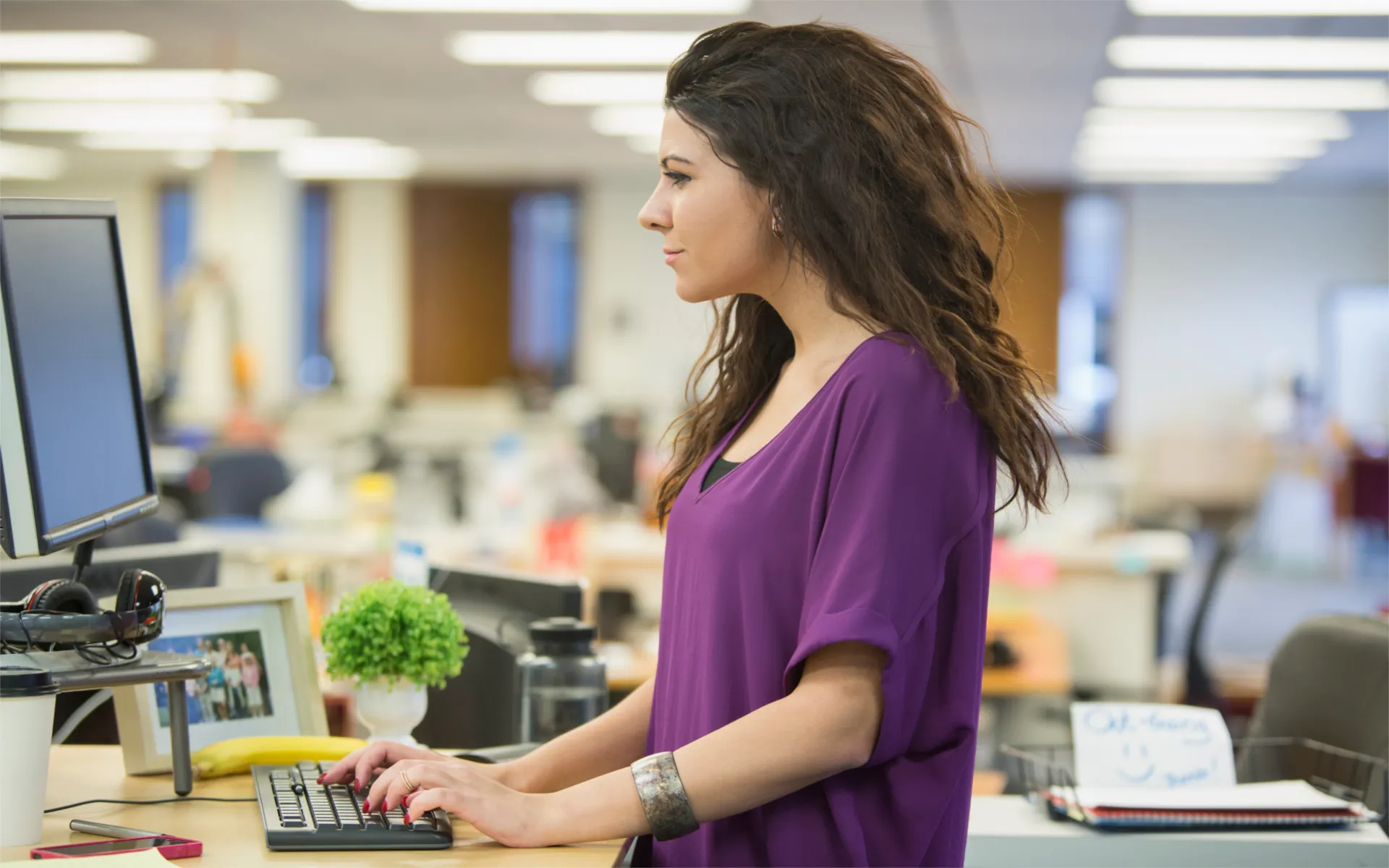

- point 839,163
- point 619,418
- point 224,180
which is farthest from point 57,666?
point 224,180

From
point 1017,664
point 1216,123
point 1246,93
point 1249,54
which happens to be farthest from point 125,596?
point 1216,123

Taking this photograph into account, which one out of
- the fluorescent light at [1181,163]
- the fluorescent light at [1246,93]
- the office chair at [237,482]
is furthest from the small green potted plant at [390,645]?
the fluorescent light at [1181,163]

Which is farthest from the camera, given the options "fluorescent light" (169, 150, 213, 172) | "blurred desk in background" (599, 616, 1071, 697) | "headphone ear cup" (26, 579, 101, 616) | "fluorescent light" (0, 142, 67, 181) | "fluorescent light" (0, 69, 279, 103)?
"fluorescent light" (169, 150, 213, 172)

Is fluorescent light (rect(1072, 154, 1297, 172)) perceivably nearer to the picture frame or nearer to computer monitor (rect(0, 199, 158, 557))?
the picture frame

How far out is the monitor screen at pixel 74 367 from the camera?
136cm

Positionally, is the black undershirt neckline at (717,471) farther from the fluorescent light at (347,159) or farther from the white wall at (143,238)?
the white wall at (143,238)

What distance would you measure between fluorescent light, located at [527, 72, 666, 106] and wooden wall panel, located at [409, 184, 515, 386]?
4.00m

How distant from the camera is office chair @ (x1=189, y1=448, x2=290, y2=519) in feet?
23.0

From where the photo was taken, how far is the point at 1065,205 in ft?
41.6

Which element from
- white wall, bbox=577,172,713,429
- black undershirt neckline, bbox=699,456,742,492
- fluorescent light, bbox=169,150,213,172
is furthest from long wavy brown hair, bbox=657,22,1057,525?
white wall, bbox=577,172,713,429

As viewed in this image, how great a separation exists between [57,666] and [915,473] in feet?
2.82

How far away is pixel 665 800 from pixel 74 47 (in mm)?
7312

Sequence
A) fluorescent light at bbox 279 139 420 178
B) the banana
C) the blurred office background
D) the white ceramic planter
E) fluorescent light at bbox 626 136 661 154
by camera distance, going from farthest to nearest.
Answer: fluorescent light at bbox 279 139 420 178 → fluorescent light at bbox 626 136 661 154 → the blurred office background → the white ceramic planter → the banana

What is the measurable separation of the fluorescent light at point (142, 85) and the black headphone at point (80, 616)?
7.07 meters
